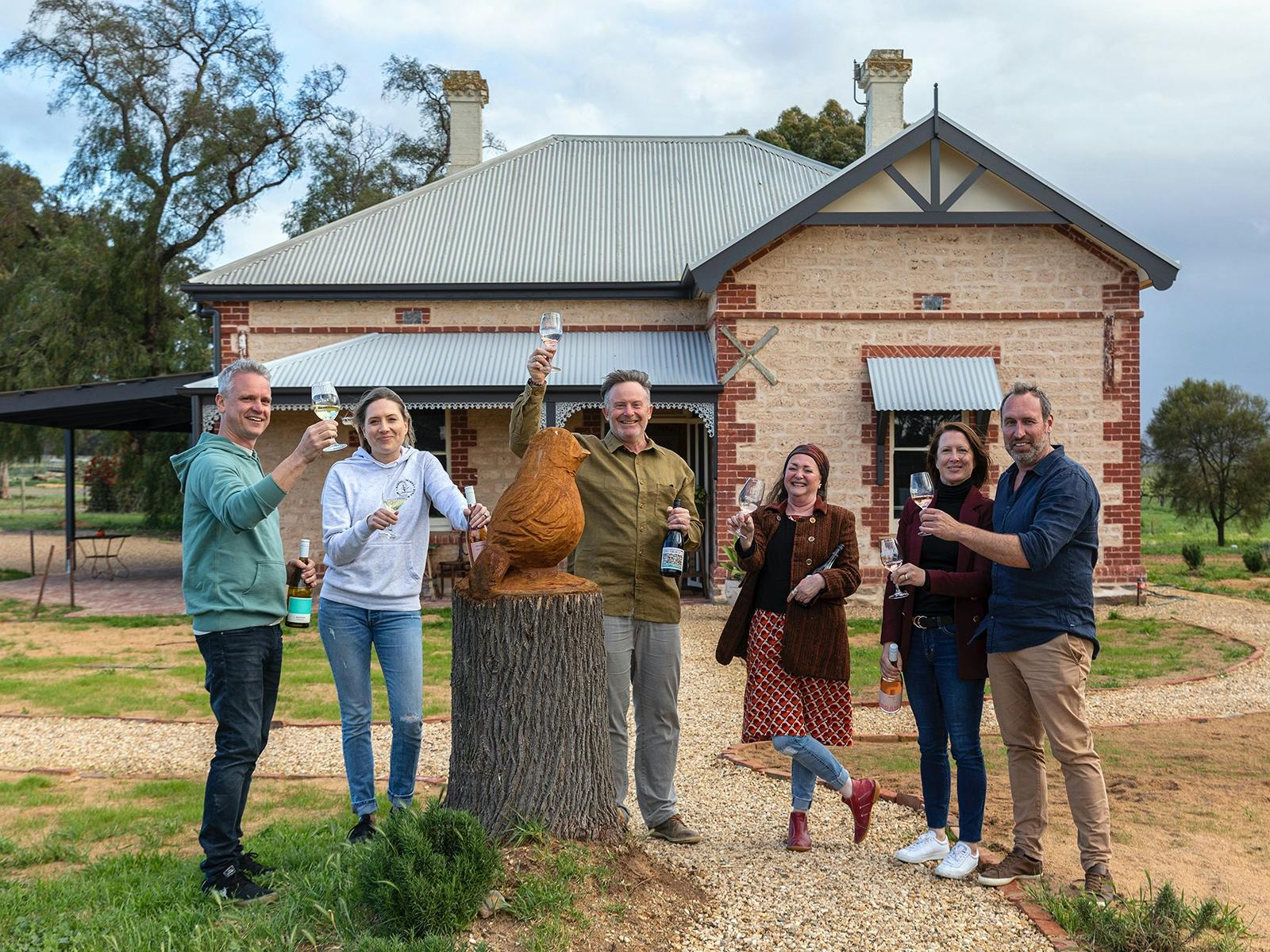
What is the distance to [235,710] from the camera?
358 cm

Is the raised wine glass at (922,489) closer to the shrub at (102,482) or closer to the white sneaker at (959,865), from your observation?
the white sneaker at (959,865)

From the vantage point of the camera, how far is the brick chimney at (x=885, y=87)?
15.8m

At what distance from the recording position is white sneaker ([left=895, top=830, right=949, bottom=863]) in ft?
13.1

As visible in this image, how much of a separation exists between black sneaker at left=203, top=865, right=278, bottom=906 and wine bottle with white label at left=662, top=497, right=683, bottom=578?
72.4 inches

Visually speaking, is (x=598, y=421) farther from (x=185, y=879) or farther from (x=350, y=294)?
(x=185, y=879)

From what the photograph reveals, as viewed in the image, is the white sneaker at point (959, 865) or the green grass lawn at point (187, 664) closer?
the white sneaker at point (959, 865)

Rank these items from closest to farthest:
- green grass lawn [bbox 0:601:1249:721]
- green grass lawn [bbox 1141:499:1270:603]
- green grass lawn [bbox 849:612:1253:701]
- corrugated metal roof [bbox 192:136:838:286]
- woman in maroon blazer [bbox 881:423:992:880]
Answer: woman in maroon blazer [bbox 881:423:992:880] → green grass lawn [bbox 0:601:1249:721] → green grass lawn [bbox 849:612:1253:701] → corrugated metal roof [bbox 192:136:838:286] → green grass lawn [bbox 1141:499:1270:603]

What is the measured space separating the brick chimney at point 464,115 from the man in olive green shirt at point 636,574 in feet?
45.2

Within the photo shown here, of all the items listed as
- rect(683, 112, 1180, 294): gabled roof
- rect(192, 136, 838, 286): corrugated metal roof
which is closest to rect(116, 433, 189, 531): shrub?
rect(192, 136, 838, 286): corrugated metal roof

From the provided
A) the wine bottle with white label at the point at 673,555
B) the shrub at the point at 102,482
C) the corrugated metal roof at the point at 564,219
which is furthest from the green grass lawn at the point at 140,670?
the shrub at the point at 102,482

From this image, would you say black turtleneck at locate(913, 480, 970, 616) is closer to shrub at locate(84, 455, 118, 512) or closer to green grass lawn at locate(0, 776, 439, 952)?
green grass lawn at locate(0, 776, 439, 952)

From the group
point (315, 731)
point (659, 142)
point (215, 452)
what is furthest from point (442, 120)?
point (215, 452)

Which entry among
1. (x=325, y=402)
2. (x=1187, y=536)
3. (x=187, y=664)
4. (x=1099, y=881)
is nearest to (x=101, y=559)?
(x=187, y=664)

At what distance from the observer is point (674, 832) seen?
4.22 meters
